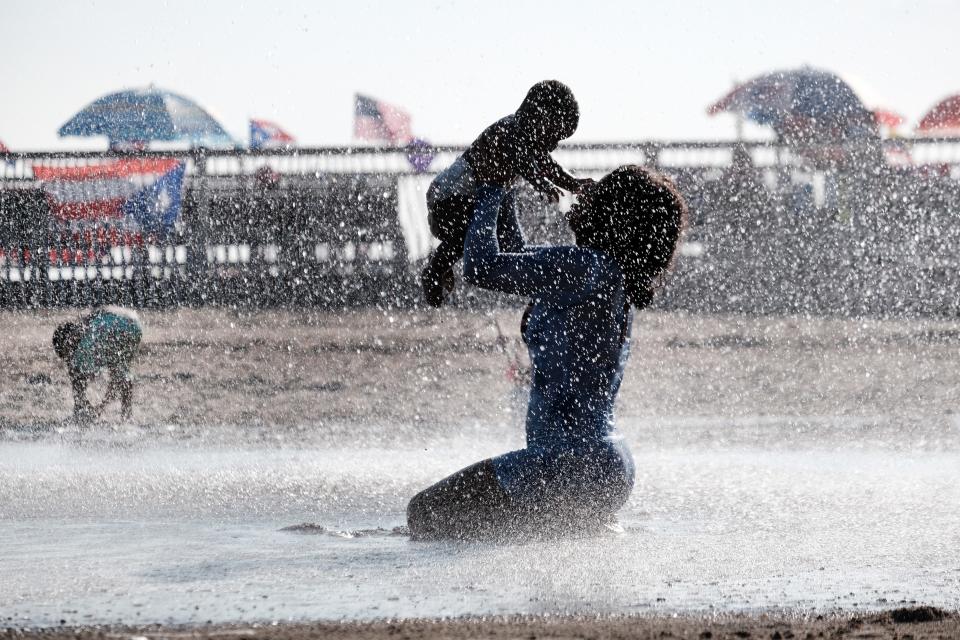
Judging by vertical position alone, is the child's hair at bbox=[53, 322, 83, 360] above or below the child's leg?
below

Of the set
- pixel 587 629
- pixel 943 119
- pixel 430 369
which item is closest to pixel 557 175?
pixel 587 629

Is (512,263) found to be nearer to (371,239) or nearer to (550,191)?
(550,191)

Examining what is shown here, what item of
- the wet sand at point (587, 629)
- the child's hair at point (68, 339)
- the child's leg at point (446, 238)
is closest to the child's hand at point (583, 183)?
the child's leg at point (446, 238)

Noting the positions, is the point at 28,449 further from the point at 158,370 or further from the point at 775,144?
the point at 775,144

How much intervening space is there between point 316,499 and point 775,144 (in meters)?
11.6

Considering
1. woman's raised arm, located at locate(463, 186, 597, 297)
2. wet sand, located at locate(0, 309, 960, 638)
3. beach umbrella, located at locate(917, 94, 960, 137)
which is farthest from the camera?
beach umbrella, located at locate(917, 94, 960, 137)

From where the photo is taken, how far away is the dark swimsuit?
13.2ft

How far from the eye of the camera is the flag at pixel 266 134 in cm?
2002

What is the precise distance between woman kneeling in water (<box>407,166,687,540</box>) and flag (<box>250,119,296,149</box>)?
1588cm

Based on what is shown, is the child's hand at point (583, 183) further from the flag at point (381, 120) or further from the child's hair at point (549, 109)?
the flag at point (381, 120)

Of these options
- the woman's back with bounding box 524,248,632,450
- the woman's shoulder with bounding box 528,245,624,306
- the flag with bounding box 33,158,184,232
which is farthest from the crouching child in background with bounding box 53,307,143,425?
the flag with bounding box 33,158,184,232

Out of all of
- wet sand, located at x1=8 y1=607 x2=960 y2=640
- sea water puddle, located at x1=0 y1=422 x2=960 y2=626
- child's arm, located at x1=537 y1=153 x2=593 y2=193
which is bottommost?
sea water puddle, located at x1=0 y1=422 x2=960 y2=626

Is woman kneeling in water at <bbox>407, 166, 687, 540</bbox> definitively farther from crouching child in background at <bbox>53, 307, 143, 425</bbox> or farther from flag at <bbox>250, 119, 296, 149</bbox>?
flag at <bbox>250, 119, 296, 149</bbox>

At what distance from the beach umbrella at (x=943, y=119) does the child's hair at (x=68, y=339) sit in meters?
14.0
